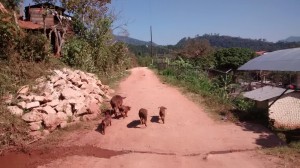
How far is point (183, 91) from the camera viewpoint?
15.6 m

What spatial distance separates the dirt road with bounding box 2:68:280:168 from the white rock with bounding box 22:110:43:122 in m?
1.10

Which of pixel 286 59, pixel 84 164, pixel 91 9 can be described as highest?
pixel 91 9

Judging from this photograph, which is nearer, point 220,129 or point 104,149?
point 104,149

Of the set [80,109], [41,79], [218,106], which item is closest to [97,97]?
[80,109]

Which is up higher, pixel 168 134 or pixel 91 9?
pixel 91 9

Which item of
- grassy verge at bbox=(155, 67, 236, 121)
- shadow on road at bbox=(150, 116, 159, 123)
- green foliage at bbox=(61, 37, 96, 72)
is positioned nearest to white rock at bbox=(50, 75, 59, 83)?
shadow on road at bbox=(150, 116, 159, 123)

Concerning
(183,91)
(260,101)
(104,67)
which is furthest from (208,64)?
(260,101)

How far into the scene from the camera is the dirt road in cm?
717

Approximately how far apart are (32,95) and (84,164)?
12.6 feet

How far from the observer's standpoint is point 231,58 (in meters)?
42.7

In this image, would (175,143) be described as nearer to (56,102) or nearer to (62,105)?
(62,105)

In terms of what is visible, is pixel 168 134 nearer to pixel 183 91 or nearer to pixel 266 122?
pixel 266 122

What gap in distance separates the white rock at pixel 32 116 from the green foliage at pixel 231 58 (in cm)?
3630

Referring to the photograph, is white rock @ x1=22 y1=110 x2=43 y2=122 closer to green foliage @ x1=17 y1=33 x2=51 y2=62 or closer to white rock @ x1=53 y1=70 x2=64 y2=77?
white rock @ x1=53 y1=70 x2=64 y2=77
